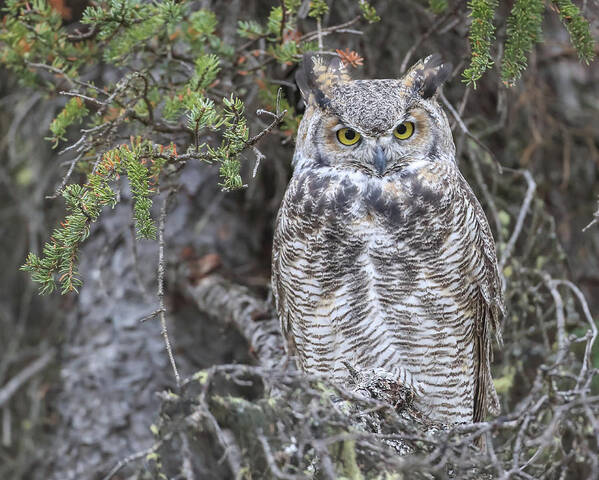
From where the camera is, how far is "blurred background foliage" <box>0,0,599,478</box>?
75.6 inches

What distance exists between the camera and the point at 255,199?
10.1 ft

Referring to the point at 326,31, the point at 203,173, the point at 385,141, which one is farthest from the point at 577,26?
the point at 203,173

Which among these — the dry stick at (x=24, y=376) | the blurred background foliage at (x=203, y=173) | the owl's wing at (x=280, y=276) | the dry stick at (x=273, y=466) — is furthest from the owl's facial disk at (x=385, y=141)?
the dry stick at (x=24, y=376)

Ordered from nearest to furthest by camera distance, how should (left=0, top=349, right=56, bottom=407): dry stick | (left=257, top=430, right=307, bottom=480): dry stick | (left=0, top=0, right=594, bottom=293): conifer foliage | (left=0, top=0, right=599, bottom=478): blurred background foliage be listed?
(left=257, top=430, right=307, bottom=480): dry stick, (left=0, top=0, right=594, bottom=293): conifer foliage, (left=0, top=0, right=599, bottom=478): blurred background foliage, (left=0, top=349, right=56, bottom=407): dry stick

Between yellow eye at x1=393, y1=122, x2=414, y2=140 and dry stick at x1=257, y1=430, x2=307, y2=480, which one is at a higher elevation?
yellow eye at x1=393, y1=122, x2=414, y2=140

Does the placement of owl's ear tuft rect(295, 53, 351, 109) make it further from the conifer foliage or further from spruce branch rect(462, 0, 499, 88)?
spruce branch rect(462, 0, 499, 88)

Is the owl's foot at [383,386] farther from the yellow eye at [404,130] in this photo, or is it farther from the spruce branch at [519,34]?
the spruce branch at [519,34]

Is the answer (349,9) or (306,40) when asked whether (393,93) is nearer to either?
(306,40)

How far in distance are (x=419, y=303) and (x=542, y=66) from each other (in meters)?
1.61

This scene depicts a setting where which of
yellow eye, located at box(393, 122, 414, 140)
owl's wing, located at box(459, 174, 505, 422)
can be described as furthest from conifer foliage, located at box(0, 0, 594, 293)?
owl's wing, located at box(459, 174, 505, 422)

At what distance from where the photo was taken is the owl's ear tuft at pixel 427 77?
1.94 meters

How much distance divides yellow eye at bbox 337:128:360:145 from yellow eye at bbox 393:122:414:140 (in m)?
0.11

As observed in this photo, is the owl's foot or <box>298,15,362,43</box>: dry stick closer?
the owl's foot

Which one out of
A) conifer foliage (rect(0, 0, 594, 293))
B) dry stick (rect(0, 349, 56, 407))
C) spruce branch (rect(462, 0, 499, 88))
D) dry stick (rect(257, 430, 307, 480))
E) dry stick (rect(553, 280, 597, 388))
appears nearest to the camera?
dry stick (rect(257, 430, 307, 480))
